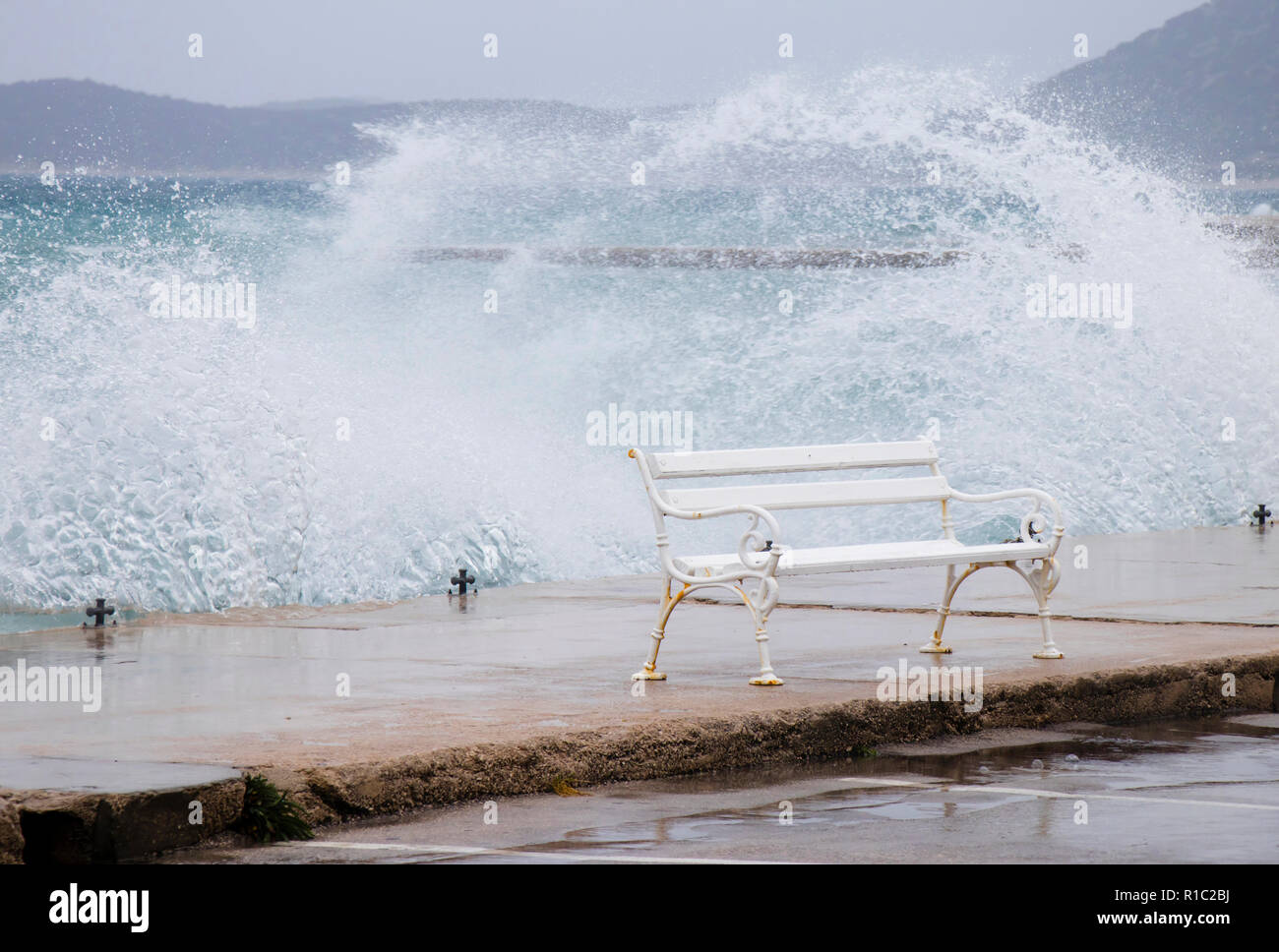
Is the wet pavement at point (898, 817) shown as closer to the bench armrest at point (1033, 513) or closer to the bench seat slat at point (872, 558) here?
the bench seat slat at point (872, 558)

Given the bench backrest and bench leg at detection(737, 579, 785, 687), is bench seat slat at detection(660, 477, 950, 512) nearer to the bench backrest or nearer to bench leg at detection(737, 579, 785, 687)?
the bench backrest

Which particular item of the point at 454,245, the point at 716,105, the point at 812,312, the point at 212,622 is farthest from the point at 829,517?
the point at 716,105

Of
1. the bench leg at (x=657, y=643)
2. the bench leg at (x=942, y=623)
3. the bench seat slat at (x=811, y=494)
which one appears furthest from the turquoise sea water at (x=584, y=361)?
the bench leg at (x=942, y=623)

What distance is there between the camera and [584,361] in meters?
21.2

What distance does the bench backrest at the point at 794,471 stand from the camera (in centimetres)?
686

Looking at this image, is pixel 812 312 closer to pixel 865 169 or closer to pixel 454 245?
pixel 454 245

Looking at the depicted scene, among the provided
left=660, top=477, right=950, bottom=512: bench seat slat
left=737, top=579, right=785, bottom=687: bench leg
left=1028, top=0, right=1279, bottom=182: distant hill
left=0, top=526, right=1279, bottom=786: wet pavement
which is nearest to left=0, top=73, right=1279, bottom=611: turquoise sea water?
left=0, top=526, right=1279, bottom=786: wet pavement

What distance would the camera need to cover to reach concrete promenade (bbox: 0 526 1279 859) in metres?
4.66

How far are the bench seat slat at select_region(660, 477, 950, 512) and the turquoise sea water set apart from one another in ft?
13.2

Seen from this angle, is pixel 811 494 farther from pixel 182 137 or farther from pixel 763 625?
pixel 182 137

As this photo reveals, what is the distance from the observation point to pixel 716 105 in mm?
29219

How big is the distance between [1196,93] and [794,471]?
77829 millimetres

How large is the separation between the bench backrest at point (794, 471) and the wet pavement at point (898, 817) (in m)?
1.59
